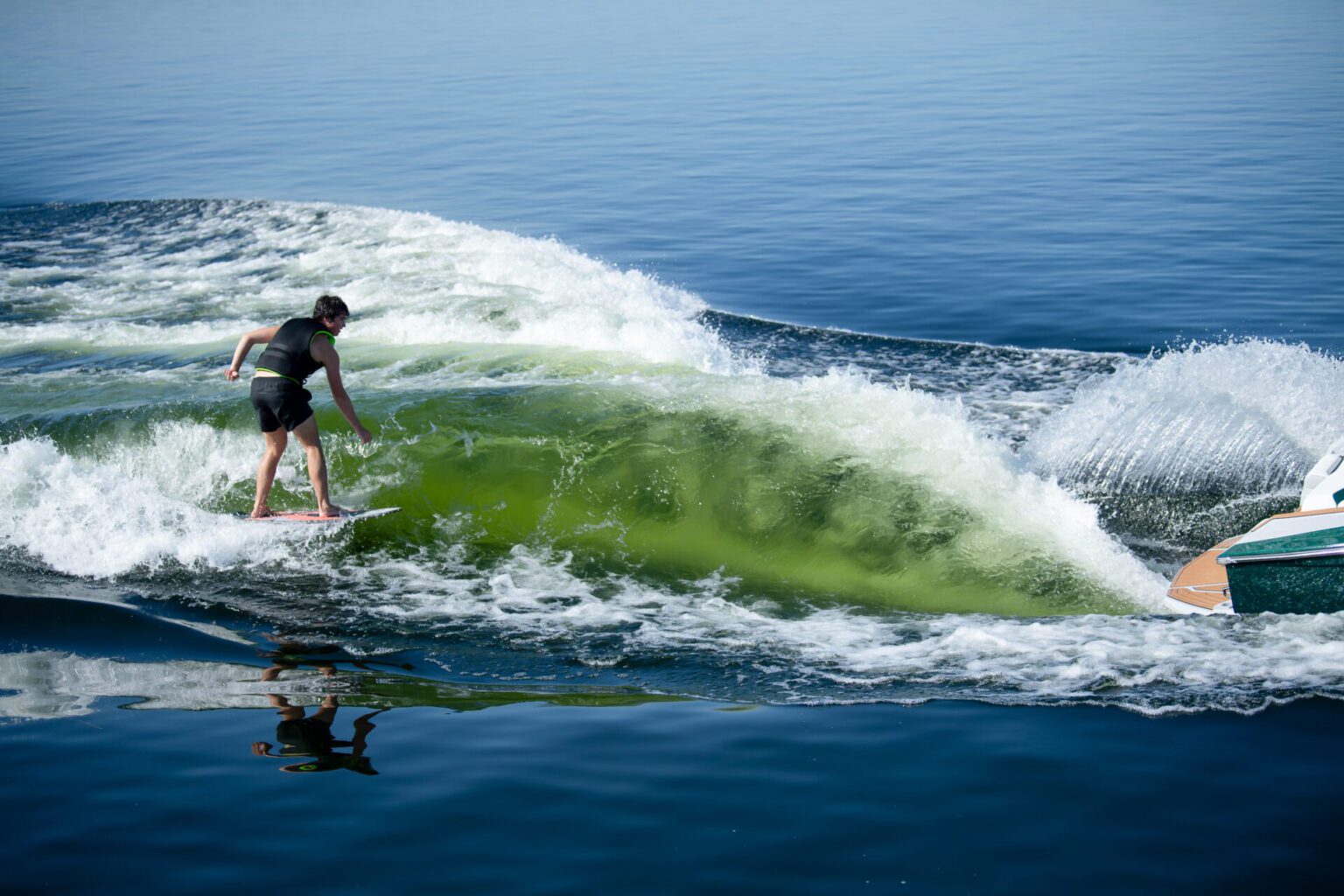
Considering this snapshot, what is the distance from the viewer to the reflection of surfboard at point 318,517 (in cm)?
969

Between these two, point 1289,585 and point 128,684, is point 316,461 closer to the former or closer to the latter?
point 128,684

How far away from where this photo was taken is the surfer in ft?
30.6

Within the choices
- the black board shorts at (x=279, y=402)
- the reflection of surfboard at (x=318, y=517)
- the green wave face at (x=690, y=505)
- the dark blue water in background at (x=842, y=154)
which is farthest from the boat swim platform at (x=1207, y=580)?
the dark blue water in background at (x=842, y=154)

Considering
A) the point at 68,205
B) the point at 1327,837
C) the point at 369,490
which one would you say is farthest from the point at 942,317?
the point at 68,205

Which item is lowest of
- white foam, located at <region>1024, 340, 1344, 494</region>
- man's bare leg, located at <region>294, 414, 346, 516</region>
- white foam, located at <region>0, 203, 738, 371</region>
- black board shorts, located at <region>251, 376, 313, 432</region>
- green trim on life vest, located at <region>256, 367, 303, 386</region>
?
white foam, located at <region>1024, 340, 1344, 494</region>

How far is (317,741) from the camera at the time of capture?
6367 millimetres

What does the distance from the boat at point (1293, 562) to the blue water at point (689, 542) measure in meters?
0.23

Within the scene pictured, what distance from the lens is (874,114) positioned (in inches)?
1310

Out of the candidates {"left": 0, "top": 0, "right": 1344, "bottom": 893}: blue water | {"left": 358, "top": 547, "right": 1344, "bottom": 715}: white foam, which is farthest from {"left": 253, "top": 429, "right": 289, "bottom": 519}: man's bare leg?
{"left": 358, "top": 547, "right": 1344, "bottom": 715}: white foam

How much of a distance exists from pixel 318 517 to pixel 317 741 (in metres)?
3.61

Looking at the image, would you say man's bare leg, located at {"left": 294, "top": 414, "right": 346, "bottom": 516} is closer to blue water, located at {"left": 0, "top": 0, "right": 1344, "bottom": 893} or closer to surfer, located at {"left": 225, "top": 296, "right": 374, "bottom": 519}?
Result: surfer, located at {"left": 225, "top": 296, "right": 374, "bottom": 519}

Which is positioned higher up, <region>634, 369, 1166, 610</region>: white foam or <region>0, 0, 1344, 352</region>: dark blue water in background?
<region>0, 0, 1344, 352</region>: dark blue water in background

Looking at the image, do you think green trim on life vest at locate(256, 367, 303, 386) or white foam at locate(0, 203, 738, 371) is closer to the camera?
green trim on life vest at locate(256, 367, 303, 386)

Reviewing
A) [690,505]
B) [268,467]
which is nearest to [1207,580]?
[690,505]
